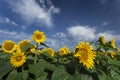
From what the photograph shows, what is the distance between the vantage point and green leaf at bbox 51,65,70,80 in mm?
4496

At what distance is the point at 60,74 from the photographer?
4.58m

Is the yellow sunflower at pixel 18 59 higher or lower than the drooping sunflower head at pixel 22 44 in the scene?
lower

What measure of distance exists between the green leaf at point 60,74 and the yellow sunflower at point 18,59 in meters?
0.70

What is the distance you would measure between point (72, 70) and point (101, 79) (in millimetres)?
467

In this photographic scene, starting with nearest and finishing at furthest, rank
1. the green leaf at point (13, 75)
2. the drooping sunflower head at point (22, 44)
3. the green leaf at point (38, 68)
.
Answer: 1. the green leaf at point (38, 68)
2. the green leaf at point (13, 75)
3. the drooping sunflower head at point (22, 44)

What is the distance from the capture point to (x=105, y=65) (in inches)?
203

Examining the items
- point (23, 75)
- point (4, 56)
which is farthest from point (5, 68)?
point (4, 56)

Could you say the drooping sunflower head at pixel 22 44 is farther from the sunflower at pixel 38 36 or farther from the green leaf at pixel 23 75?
the green leaf at pixel 23 75

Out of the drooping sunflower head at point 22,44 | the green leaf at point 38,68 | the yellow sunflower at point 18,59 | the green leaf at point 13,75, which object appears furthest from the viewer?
the drooping sunflower head at point 22,44

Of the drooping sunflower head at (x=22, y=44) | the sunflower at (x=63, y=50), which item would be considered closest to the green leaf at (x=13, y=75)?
the drooping sunflower head at (x=22, y=44)

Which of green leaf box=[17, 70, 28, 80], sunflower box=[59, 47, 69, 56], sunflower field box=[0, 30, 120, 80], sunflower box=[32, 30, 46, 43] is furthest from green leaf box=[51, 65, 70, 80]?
sunflower box=[59, 47, 69, 56]

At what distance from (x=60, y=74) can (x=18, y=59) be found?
33.6 inches

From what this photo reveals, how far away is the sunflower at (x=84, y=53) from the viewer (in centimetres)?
438

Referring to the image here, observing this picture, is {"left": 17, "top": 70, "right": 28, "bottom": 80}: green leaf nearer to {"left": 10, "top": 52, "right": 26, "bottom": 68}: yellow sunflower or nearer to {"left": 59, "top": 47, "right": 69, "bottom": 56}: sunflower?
{"left": 10, "top": 52, "right": 26, "bottom": 68}: yellow sunflower
